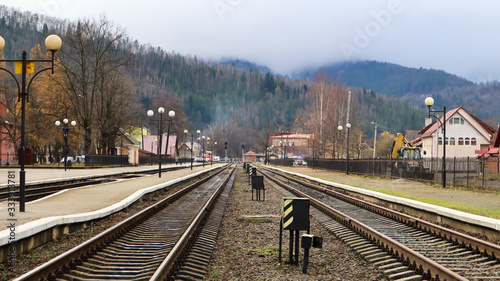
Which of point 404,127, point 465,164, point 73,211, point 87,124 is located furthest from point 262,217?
point 404,127

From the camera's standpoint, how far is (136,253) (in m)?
9.16

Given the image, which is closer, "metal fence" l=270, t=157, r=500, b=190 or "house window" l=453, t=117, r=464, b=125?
"metal fence" l=270, t=157, r=500, b=190

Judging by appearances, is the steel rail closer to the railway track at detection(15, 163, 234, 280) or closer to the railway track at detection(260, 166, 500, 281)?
the railway track at detection(260, 166, 500, 281)

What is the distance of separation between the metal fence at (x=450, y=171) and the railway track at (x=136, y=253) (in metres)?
18.0

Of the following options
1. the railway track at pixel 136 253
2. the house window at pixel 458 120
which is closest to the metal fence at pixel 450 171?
the railway track at pixel 136 253

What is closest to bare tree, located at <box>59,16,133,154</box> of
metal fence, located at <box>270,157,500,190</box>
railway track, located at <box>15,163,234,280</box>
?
metal fence, located at <box>270,157,500,190</box>

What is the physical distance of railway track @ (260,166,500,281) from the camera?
7.66 meters

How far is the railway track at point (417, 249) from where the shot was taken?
766 centimetres

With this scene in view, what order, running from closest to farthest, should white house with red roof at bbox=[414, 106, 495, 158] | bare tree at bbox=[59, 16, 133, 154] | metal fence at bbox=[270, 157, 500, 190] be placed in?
metal fence at bbox=[270, 157, 500, 190] < bare tree at bbox=[59, 16, 133, 154] < white house with red roof at bbox=[414, 106, 495, 158]

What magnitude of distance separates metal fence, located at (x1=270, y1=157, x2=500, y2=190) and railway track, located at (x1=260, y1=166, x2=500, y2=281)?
42.7 ft

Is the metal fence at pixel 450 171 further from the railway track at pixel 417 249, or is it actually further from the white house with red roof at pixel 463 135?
the white house with red roof at pixel 463 135

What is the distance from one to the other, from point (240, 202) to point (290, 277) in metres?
13.1

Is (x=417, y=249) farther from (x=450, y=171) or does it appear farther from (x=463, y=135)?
(x=463, y=135)

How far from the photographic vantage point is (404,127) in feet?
646
